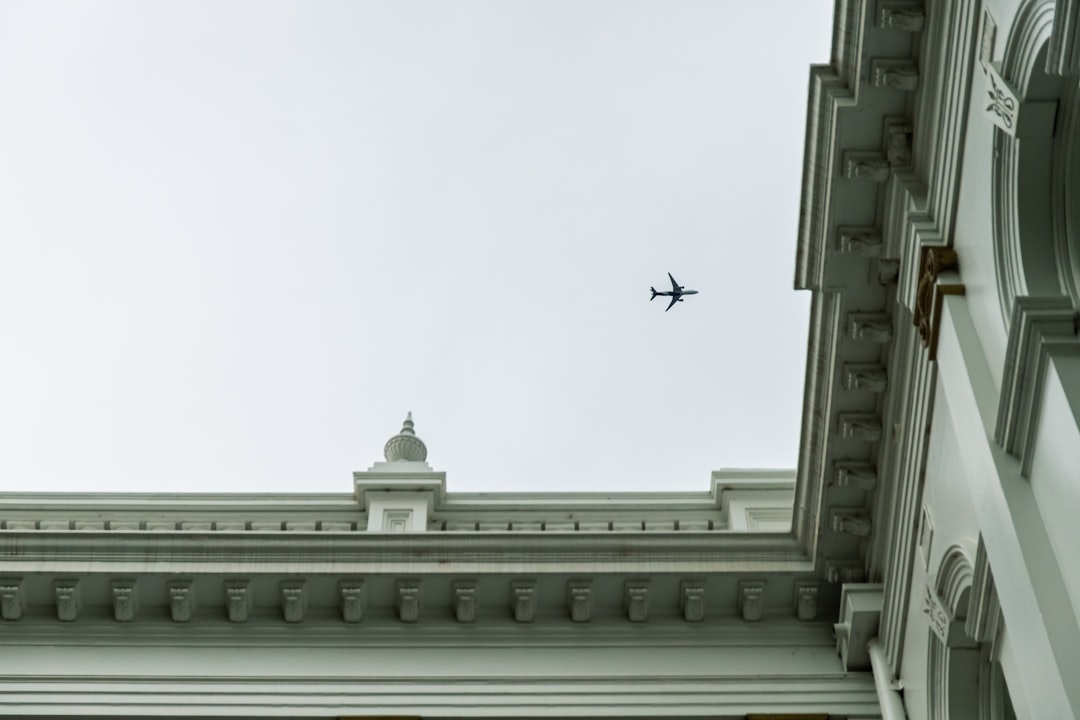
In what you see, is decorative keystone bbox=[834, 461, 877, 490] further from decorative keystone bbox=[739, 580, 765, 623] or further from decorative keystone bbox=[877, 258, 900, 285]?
decorative keystone bbox=[877, 258, 900, 285]

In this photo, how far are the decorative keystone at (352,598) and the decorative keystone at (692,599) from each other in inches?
125

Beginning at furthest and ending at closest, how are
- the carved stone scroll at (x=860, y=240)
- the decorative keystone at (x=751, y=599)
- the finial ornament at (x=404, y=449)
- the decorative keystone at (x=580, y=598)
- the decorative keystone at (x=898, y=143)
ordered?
the finial ornament at (x=404, y=449), the decorative keystone at (x=751, y=599), the decorative keystone at (x=580, y=598), the carved stone scroll at (x=860, y=240), the decorative keystone at (x=898, y=143)

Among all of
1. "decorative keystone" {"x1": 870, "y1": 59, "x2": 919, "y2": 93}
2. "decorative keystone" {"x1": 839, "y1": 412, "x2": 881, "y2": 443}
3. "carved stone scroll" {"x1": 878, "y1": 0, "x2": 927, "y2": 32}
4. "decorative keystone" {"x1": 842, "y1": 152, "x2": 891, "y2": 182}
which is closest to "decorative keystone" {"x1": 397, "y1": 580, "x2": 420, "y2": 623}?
"decorative keystone" {"x1": 839, "y1": 412, "x2": 881, "y2": 443}

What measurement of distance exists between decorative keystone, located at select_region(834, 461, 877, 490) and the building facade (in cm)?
2

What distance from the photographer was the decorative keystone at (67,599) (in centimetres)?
1375

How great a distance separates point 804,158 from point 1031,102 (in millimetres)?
2725

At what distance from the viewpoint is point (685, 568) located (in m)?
13.9

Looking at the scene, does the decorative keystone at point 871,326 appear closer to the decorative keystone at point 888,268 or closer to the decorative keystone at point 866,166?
the decorative keystone at point 888,268

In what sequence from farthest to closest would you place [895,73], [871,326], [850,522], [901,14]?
[850,522], [871,326], [895,73], [901,14]

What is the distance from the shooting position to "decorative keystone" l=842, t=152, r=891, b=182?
457 inches

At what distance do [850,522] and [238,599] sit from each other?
238 inches

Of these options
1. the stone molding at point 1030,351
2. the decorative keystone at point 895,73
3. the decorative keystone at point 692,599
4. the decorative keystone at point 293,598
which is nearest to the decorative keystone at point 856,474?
the decorative keystone at point 692,599

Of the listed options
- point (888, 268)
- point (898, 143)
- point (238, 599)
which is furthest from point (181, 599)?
point (898, 143)

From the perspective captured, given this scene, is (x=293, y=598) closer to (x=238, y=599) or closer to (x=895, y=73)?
(x=238, y=599)
